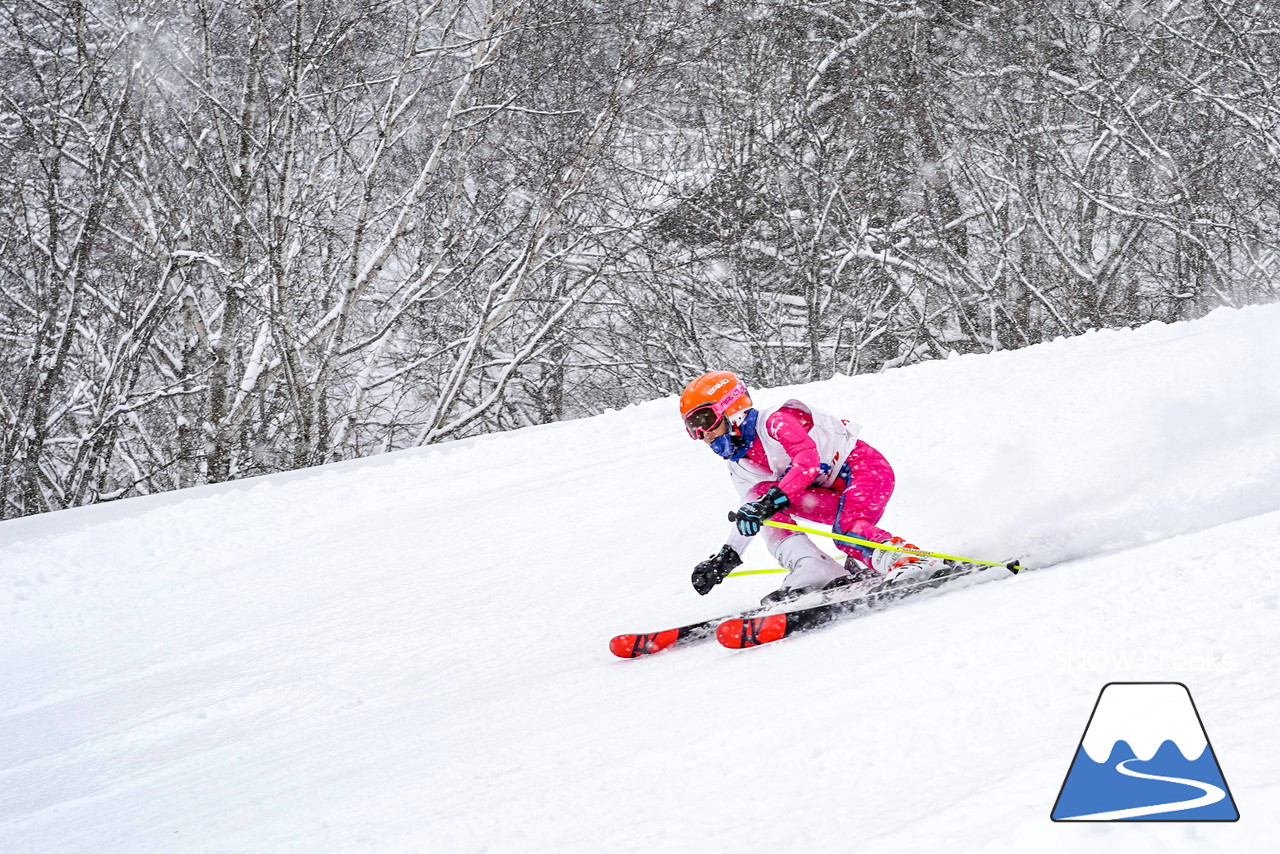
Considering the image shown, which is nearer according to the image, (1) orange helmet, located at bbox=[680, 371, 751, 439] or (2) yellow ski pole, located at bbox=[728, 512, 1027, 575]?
(2) yellow ski pole, located at bbox=[728, 512, 1027, 575]

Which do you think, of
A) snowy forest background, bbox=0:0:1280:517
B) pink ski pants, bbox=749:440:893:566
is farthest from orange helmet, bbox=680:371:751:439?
snowy forest background, bbox=0:0:1280:517

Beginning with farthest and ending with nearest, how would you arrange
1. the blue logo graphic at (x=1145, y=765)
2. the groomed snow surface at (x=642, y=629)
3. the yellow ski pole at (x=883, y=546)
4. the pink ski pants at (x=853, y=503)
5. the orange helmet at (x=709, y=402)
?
the pink ski pants at (x=853, y=503) → the orange helmet at (x=709, y=402) → the yellow ski pole at (x=883, y=546) → the groomed snow surface at (x=642, y=629) → the blue logo graphic at (x=1145, y=765)

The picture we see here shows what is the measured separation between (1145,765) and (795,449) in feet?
9.02

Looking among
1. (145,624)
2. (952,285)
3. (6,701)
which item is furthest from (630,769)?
(952,285)

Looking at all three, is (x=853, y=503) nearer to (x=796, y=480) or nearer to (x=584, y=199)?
(x=796, y=480)

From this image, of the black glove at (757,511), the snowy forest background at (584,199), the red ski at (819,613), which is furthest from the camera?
Result: the snowy forest background at (584,199)

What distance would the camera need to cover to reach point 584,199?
1805cm

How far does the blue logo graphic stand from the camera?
189 cm

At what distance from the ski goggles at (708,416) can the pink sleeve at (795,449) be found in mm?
218

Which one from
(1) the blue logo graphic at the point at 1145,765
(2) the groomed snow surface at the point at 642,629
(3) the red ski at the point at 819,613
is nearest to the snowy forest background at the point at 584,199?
(2) the groomed snow surface at the point at 642,629

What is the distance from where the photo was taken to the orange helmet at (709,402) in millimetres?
4820

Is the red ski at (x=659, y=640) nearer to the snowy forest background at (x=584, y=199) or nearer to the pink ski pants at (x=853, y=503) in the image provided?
the pink ski pants at (x=853, y=503)

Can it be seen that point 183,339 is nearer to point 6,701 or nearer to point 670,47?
point 670,47

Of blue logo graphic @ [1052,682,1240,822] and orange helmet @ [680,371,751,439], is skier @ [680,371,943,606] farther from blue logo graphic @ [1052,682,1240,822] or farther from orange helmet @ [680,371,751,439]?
A: blue logo graphic @ [1052,682,1240,822]
